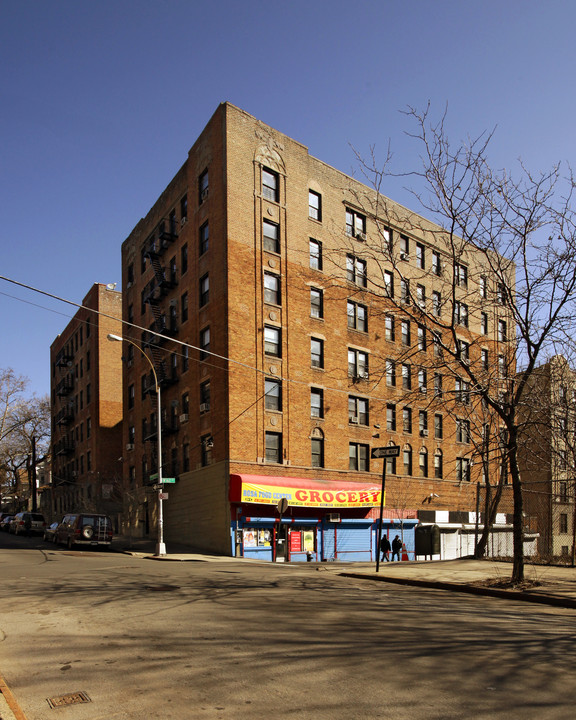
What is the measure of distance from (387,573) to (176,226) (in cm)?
3009

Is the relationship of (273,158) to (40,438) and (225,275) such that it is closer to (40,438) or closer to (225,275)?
(225,275)

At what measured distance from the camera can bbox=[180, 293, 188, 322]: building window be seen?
39.2 meters

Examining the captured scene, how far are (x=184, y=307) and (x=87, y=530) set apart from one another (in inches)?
571

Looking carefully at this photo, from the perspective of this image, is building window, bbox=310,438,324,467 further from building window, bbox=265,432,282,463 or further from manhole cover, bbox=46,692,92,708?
manhole cover, bbox=46,692,92,708

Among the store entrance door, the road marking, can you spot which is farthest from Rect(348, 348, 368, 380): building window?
the road marking

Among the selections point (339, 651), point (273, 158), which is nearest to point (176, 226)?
point (273, 158)

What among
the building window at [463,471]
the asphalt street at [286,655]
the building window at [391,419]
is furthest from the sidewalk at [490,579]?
the building window at [391,419]

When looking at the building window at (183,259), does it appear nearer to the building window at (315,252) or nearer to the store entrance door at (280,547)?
the building window at (315,252)

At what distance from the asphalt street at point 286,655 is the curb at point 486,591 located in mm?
395

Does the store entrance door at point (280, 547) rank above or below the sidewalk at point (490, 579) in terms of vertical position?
below

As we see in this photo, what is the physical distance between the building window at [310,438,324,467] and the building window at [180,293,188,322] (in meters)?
10.8

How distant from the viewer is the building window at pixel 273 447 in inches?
1359

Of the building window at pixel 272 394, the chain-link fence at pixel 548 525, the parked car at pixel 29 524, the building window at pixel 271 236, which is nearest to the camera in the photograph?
the chain-link fence at pixel 548 525

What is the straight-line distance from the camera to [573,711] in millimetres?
5438
